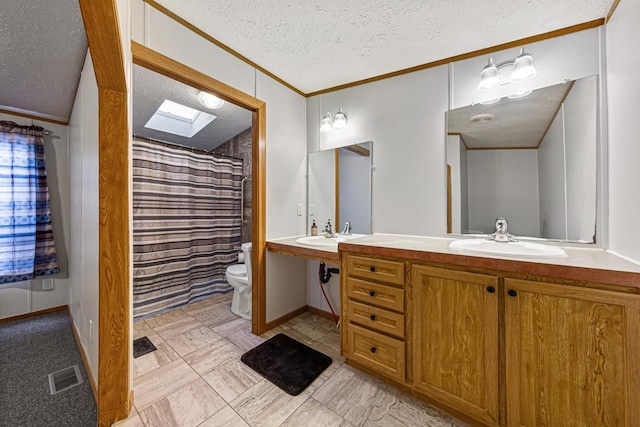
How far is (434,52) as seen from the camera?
70.1 inches

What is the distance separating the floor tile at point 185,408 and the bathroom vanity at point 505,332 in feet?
2.99

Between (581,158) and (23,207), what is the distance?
4.61m

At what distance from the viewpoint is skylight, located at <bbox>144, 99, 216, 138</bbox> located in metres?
2.79

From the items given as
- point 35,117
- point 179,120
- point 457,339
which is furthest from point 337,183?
point 35,117

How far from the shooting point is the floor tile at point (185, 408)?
1256 mm

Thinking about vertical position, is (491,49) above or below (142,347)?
above

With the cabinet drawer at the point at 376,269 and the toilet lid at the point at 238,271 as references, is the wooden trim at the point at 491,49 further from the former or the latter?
the toilet lid at the point at 238,271

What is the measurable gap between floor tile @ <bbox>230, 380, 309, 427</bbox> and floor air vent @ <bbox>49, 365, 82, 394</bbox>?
1.11 meters

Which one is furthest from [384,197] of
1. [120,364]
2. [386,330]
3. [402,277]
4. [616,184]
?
[120,364]

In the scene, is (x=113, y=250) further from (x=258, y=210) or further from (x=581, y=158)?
(x=581, y=158)

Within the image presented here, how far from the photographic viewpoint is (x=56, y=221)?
8.63ft

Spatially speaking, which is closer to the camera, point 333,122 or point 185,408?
point 185,408

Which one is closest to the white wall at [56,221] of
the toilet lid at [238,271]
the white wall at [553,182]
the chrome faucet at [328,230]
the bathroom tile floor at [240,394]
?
the bathroom tile floor at [240,394]

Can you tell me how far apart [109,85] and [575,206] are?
8.60ft
